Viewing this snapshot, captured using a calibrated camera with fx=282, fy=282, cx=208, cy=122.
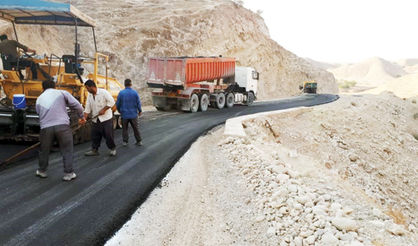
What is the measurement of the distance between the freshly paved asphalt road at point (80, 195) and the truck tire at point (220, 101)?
10288mm

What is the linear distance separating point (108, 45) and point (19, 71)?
51.1ft

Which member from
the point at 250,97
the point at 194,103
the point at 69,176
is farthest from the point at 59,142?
the point at 250,97

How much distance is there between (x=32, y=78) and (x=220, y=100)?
11.4 meters

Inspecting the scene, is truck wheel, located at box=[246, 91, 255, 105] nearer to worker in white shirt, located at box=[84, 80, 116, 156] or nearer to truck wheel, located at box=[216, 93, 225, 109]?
truck wheel, located at box=[216, 93, 225, 109]

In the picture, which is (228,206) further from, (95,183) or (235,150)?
(235,150)

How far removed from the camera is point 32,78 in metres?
8.02

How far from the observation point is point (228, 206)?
4395mm

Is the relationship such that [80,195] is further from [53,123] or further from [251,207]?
[251,207]

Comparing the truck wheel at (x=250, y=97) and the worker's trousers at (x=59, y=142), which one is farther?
the truck wheel at (x=250, y=97)

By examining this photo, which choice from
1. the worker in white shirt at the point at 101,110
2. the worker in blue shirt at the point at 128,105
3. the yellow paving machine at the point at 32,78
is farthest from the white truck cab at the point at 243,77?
the worker in white shirt at the point at 101,110

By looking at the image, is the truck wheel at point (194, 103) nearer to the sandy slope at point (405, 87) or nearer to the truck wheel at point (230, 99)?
the truck wheel at point (230, 99)

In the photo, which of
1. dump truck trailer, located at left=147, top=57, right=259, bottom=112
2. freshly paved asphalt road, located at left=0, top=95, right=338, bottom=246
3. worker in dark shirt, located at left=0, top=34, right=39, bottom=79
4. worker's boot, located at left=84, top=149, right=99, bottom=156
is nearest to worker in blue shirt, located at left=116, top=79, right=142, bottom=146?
freshly paved asphalt road, located at left=0, top=95, right=338, bottom=246

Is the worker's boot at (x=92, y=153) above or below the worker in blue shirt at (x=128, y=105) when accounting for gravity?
below

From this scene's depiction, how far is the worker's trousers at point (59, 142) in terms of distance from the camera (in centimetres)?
485
